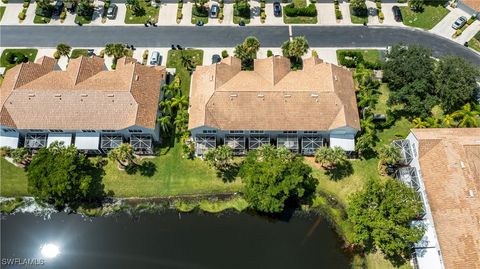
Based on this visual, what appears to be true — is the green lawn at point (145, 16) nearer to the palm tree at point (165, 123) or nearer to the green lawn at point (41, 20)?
the green lawn at point (41, 20)

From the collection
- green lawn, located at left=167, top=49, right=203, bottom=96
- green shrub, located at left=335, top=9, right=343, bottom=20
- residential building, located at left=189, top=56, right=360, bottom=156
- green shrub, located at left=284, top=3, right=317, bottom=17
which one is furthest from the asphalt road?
residential building, located at left=189, top=56, right=360, bottom=156

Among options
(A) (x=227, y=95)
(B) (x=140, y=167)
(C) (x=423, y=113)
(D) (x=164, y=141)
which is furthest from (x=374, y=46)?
(B) (x=140, y=167)

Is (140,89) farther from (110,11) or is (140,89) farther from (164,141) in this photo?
(110,11)

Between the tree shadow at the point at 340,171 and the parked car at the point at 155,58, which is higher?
the parked car at the point at 155,58

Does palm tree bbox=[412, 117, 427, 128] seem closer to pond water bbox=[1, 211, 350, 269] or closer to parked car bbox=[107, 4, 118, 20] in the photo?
pond water bbox=[1, 211, 350, 269]

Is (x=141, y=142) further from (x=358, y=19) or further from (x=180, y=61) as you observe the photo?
(x=358, y=19)

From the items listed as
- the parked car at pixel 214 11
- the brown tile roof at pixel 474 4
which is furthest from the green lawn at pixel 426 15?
the parked car at pixel 214 11
